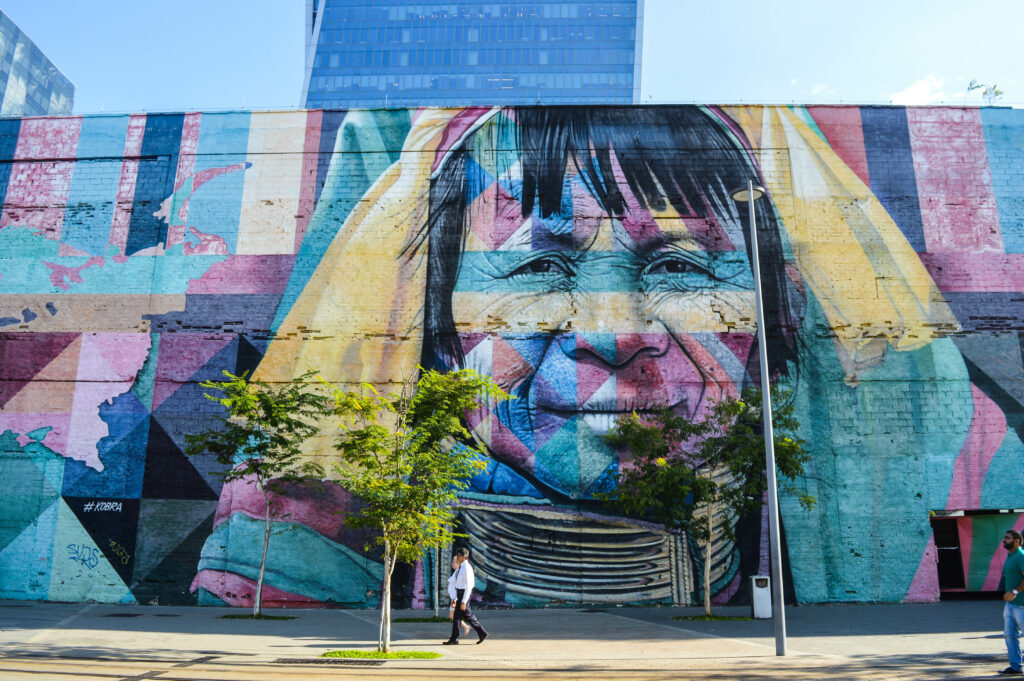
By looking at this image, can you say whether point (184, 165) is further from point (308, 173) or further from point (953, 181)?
point (953, 181)

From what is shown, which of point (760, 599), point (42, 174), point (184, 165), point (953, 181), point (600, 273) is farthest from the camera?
point (42, 174)

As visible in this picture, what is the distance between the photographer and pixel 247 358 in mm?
18328

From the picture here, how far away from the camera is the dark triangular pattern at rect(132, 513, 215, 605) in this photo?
16984 millimetres

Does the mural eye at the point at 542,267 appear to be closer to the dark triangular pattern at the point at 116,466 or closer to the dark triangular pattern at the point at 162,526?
the dark triangular pattern at the point at 162,526

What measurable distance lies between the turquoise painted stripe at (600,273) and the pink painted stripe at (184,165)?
8.40 meters

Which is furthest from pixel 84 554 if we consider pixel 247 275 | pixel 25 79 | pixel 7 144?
pixel 25 79

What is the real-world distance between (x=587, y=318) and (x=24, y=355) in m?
15.9

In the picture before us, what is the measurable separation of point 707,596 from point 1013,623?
7273mm

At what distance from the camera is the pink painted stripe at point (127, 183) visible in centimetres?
1934

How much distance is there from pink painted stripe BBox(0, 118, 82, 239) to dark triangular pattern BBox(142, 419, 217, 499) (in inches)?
287

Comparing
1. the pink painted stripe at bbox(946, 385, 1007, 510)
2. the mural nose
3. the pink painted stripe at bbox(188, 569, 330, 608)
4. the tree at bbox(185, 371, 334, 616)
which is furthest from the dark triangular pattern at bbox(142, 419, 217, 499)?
the pink painted stripe at bbox(946, 385, 1007, 510)

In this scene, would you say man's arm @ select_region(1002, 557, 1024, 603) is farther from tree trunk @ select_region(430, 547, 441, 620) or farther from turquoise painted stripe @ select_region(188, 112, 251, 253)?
turquoise painted stripe @ select_region(188, 112, 251, 253)

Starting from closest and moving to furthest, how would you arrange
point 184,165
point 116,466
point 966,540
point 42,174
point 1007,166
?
point 966,540 < point 116,466 < point 1007,166 < point 184,165 < point 42,174

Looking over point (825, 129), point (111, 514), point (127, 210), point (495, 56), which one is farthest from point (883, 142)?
point (495, 56)
